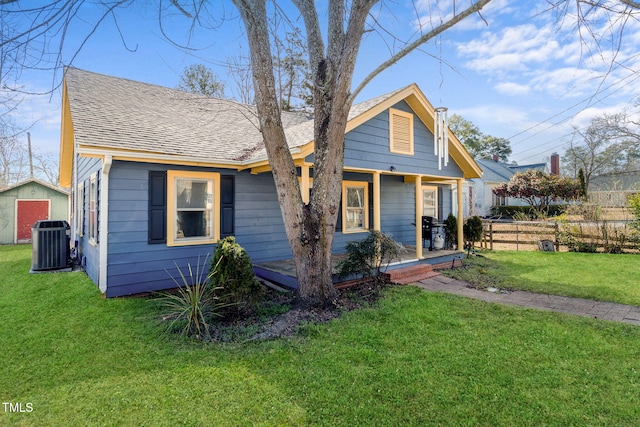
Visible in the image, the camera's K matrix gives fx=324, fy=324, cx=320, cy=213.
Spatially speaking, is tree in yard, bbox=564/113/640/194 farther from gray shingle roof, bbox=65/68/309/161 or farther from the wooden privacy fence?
gray shingle roof, bbox=65/68/309/161

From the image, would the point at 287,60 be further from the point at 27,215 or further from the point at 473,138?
the point at 473,138

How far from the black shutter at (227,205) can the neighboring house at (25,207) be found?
47.7 feet

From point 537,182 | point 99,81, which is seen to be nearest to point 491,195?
point 537,182

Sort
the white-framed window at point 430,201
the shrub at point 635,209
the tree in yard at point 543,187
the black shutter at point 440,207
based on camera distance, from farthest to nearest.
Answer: the tree in yard at point 543,187 → the black shutter at point 440,207 → the white-framed window at point 430,201 → the shrub at point 635,209

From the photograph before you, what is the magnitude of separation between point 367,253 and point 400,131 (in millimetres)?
3914

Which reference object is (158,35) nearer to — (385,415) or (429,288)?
(385,415)

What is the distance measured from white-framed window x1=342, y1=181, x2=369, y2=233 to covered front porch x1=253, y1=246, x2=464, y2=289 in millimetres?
1108

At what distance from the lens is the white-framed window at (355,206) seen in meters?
9.14

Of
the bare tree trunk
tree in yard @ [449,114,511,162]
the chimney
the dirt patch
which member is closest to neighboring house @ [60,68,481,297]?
the bare tree trunk

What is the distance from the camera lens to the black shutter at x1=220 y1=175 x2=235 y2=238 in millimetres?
7047

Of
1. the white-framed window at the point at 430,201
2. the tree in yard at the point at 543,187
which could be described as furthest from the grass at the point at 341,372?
the tree in yard at the point at 543,187

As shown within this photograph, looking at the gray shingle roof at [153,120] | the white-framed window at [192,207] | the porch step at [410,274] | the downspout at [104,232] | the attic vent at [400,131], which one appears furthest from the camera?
the attic vent at [400,131]

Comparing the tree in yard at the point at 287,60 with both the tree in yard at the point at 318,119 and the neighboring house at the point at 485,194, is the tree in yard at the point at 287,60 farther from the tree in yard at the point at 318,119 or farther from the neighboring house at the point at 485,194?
the neighboring house at the point at 485,194

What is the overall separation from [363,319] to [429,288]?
252 cm
